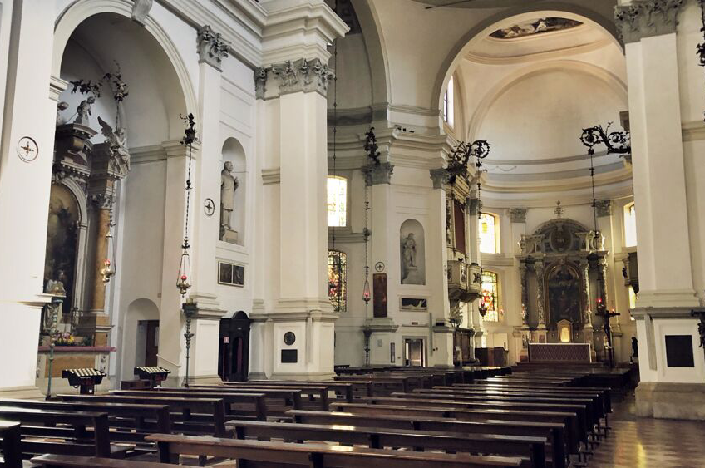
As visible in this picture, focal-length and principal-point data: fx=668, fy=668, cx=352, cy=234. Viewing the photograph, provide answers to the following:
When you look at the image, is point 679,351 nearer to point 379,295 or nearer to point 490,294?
point 379,295

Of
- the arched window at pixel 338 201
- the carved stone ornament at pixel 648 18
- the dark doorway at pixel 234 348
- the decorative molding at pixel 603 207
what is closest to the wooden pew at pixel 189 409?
the dark doorway at pixel 234 348

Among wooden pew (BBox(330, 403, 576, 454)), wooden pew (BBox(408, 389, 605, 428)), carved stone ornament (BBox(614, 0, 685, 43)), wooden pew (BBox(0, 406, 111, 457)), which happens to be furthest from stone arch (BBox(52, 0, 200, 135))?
carved stone ornament (BBox(614, 0, 685, 43))

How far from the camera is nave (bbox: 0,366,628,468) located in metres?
3.98

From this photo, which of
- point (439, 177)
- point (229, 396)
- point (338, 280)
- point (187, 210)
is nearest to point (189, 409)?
point (229, 396)

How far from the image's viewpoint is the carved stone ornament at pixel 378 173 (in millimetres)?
22078

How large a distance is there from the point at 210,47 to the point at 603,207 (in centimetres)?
2155

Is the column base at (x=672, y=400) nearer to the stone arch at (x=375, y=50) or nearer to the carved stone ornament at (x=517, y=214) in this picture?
the stone arch at (x=375, y=50)

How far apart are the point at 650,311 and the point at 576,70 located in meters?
20.9

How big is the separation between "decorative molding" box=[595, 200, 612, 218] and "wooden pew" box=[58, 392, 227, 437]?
25946 mm

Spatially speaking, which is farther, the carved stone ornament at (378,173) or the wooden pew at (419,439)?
the carved stone ornament at (378,173)

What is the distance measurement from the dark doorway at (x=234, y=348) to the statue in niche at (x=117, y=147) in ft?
12.4

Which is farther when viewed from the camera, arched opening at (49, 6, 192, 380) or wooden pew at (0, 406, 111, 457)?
arched opening at (49, 6, 192, 380)

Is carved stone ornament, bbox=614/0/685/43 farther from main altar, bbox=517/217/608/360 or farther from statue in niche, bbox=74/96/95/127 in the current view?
main altar, bbox=517/217/608/360

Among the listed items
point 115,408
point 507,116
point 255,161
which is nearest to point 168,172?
point 255,161
